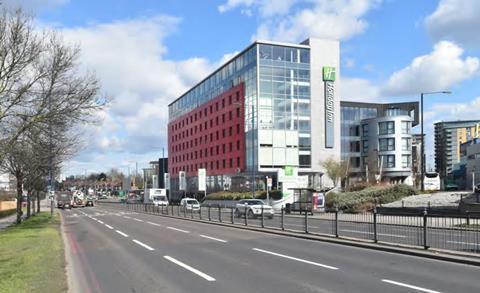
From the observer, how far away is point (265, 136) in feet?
284

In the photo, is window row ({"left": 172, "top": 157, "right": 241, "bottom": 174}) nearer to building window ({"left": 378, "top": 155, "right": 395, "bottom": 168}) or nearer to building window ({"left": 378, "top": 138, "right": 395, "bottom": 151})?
building window ({"left": 378, "top": 155, "right": 395, "bottom": 168})

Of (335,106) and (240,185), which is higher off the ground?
(335,106)

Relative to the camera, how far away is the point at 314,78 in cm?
8969

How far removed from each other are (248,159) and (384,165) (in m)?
32.6

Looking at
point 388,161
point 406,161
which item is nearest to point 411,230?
point 388,161

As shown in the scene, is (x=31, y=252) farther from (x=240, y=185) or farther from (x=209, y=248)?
(x=240, y=185)

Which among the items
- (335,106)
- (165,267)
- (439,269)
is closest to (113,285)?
(165,267)

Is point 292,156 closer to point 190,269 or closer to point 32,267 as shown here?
point 190,269

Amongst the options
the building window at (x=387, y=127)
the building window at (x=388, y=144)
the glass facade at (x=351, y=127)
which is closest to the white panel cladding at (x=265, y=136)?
the glass facade at (x=351, y=127)

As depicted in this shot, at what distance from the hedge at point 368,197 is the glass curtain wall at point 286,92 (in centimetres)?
3776

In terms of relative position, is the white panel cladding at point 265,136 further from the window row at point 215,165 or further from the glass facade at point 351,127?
the glass facade at point 351,127

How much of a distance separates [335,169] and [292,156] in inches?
285

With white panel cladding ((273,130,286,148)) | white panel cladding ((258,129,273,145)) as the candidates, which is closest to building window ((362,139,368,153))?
white panel cladding ((273,130,286,148))

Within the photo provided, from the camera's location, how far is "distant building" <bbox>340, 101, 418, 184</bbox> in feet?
355
